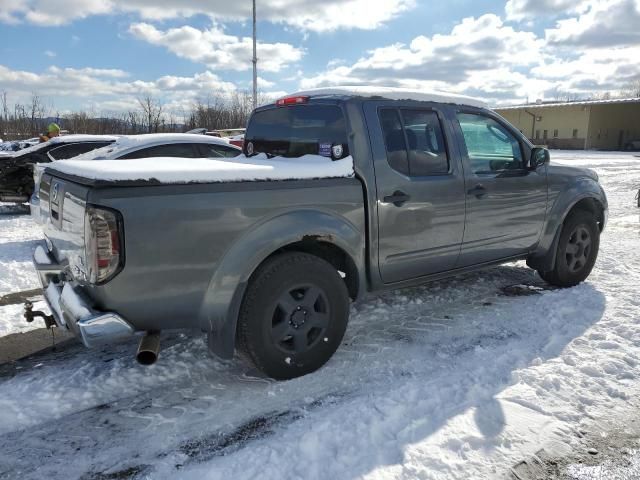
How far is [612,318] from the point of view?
4.49 meters

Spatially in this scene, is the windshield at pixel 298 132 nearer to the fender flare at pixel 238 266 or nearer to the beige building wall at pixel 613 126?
the fender flare at pixel 238 266

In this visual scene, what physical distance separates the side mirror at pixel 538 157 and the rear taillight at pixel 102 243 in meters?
3.88

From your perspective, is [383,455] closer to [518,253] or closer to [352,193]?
[352,193]

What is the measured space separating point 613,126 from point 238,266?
49.5 meters

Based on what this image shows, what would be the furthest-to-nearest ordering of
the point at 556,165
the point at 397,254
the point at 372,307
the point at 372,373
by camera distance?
1. the point at 556,165
2. the point at 372,307
3. the point at 397,254
4. the point at 372,373

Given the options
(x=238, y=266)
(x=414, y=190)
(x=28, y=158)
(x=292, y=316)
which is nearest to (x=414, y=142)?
(x=414, y=190)

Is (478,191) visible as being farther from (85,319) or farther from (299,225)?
(85,319)

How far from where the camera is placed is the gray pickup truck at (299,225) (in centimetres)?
279

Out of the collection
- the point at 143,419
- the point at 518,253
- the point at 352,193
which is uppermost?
the point at 352,193

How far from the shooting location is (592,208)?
5.63 meters

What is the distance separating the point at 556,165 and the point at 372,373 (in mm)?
3161

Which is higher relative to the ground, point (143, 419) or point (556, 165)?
point (556, 165)

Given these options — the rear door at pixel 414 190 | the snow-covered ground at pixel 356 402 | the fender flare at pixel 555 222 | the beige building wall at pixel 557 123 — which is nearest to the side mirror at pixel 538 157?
the fender flare at pixel 555 222

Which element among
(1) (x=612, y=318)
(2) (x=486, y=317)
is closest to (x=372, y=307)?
(2) (x=486, y=317)
